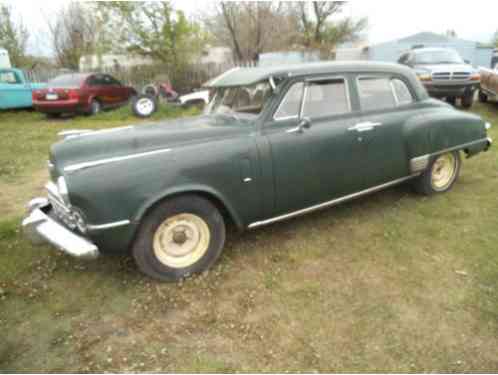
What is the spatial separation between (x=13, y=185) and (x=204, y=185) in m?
4.20

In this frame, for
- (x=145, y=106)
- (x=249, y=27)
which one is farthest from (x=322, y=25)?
(x=145, y=106)

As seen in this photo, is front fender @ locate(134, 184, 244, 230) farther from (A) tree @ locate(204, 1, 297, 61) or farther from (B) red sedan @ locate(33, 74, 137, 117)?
(A) tree @ locate(204, 1, 297, 61)

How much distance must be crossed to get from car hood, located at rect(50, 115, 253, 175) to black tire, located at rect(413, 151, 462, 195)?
259 cm

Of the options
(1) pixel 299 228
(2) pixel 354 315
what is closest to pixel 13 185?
(1) pixel 299 228

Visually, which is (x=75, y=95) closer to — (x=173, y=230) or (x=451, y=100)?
(x=173, y=230)

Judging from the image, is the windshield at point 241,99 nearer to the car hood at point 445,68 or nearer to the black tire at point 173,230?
the black tire at point 173,230

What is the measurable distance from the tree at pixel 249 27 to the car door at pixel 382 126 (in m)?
17.0

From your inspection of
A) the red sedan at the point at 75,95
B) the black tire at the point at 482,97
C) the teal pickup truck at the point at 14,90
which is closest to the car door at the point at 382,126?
the black tire at the point at 482,97

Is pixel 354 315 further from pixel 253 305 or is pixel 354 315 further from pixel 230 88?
pixel 230 88

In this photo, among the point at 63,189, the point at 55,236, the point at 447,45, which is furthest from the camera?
the point at 447,45

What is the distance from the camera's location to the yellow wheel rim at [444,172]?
4602 mm

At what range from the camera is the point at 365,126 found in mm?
3688

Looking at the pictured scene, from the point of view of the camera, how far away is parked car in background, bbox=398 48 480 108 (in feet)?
30.9

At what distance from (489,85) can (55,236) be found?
11.8m
